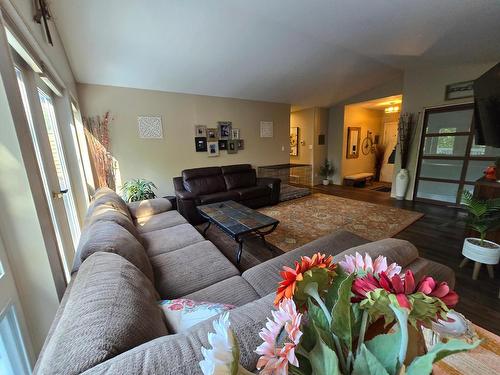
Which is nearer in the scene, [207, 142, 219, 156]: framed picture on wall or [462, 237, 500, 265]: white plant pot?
[462, 237, 500, 265]: white plant pot

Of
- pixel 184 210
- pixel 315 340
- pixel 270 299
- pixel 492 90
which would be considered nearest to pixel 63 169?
pixel 184 210

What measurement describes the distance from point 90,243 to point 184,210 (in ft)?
8.13

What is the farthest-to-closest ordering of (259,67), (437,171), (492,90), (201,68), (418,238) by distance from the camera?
(437,171) < (259,67) < (201,68) < (418,238) < (492,90)

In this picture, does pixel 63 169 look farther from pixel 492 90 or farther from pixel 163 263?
pixel 492 90

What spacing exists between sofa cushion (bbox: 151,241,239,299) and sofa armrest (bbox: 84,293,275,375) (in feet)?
2.43

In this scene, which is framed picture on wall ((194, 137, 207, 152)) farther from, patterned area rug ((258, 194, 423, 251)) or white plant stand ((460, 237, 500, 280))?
white plant stand ((460, 237, 500, 280))

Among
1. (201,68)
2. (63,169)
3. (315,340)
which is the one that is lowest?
A: (315,340)

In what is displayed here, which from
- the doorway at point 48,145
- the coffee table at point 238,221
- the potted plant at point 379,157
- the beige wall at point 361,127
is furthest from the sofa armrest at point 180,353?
the potted plant at point 379,157

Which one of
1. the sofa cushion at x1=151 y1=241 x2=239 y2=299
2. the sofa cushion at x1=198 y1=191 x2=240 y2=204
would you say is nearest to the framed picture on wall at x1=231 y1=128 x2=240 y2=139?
the sofa cushion at x1=198 y1=191 x2=240 y2=204

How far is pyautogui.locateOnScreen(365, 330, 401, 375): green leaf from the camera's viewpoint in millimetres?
357

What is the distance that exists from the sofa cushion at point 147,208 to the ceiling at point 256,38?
2.09 meters

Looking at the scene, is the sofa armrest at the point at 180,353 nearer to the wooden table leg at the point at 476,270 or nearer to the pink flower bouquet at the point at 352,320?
the pink flower bouquet at the point at 352,320

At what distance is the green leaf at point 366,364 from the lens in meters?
0.34

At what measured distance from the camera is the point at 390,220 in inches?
137
